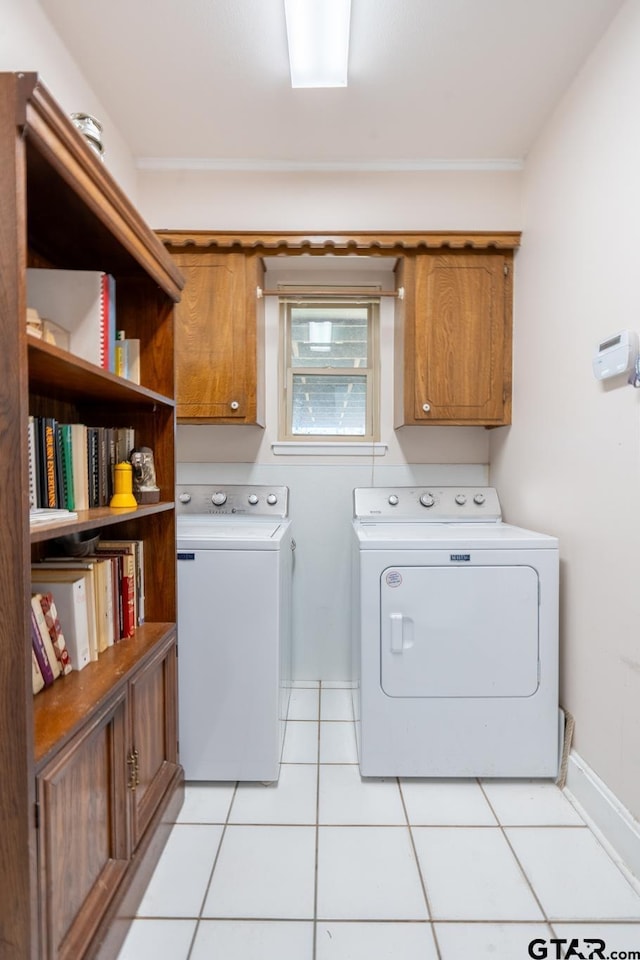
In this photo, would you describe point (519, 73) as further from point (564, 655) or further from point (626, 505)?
Result: point (564, 655)

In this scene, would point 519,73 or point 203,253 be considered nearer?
point 519,73

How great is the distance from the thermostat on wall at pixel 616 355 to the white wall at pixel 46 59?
1779mm

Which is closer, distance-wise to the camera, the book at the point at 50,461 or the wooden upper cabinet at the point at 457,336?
the book at the point at 50,461

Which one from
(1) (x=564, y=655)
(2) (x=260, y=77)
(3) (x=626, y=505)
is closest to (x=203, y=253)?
(2) (x=260, y=77)

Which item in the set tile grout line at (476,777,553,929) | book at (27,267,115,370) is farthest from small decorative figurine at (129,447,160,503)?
tile grout line at (476,777,553,929)

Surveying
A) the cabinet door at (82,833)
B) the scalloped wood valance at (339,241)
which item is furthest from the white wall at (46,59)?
the cabinet door at (82,833)

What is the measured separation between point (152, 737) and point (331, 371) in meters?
1.81

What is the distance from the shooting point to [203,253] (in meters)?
2.15

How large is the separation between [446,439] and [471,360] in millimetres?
440

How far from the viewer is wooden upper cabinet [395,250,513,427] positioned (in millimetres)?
2145

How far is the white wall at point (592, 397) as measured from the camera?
4.56 feet

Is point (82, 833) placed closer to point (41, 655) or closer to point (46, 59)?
point (41, 655)

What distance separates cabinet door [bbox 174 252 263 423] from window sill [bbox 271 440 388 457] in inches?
13.7

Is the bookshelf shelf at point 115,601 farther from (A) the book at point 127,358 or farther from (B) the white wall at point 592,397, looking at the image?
(B) the white wall at point 592,397
